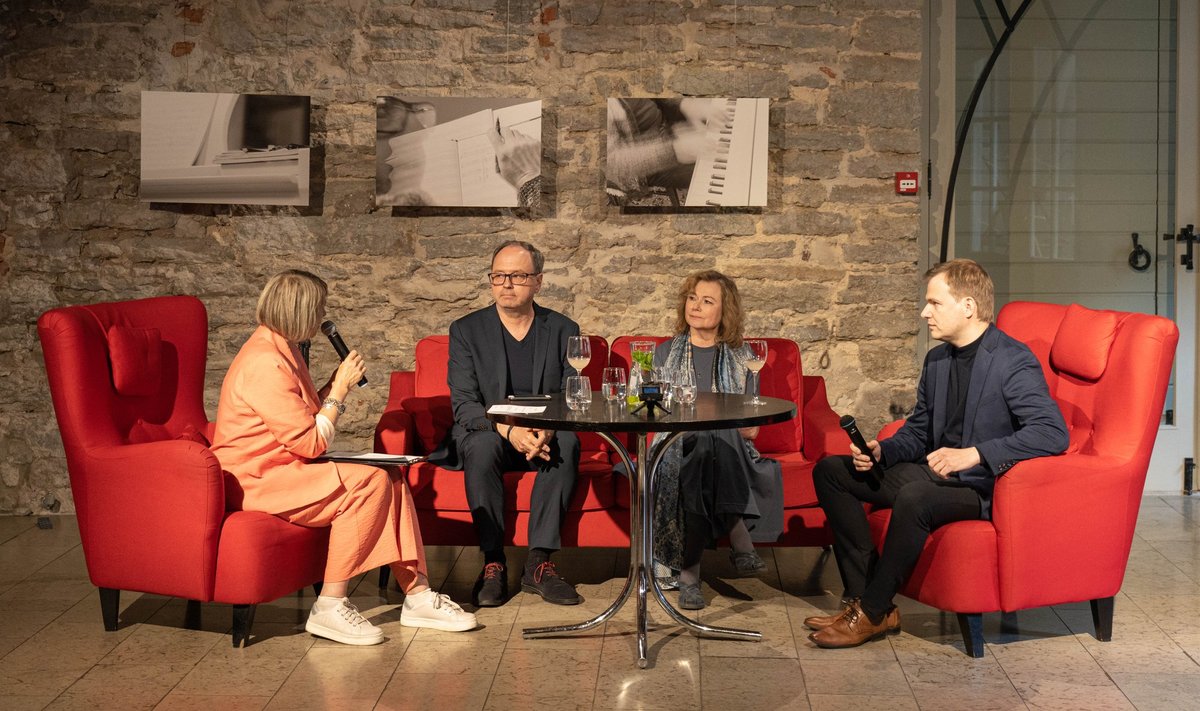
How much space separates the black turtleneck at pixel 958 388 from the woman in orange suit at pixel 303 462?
1668mm

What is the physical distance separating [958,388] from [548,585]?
1.54 metres

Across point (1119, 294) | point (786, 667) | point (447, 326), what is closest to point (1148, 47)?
point (1119, 294)

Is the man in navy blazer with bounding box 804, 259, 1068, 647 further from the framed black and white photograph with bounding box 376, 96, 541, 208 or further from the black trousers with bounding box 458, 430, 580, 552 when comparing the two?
the framed black and white photograph with bounding box 376, 96, 541, 208

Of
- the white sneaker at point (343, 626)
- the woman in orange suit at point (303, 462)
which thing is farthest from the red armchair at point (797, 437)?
the white sneaker at point (343, 626)

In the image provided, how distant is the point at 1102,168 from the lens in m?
6.23

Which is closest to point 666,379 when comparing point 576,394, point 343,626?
point 576,394

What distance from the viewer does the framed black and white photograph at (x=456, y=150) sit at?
18.8 feet

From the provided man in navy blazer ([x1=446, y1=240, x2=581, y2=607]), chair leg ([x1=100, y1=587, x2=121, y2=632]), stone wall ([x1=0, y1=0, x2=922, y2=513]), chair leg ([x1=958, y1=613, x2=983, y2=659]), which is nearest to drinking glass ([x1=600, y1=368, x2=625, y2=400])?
man in navy blazer ([x1=446, y1=240, x2=581, y2=607])

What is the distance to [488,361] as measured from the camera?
15.6 ft

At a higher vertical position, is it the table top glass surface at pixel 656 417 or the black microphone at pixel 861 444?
the table top glass surface at pixel 656 417

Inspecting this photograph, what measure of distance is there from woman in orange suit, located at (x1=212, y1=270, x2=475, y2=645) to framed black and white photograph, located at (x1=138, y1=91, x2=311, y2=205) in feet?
6.14

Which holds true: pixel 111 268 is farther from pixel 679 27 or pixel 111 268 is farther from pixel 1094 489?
pixel 1094 489

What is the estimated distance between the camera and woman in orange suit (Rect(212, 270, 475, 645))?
154 inches

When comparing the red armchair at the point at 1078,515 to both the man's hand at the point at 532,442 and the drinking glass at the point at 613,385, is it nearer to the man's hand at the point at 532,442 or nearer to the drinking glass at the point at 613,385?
the drinking glass at the point at 613,385
